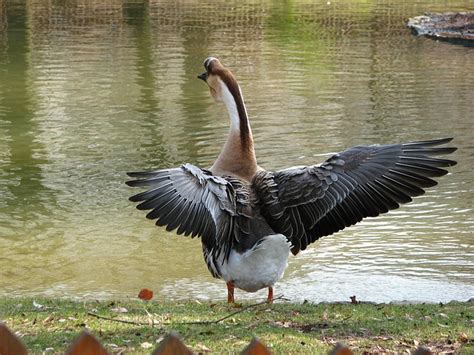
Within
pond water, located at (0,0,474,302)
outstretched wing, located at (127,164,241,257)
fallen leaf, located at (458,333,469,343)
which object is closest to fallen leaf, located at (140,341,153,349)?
outstretched wing, located at (127,164,241,257)

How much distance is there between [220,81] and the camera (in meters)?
6.88

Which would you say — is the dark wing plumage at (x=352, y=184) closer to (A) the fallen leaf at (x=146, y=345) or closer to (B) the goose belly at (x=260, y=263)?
(B) the goose belly at (x=260, y=263)

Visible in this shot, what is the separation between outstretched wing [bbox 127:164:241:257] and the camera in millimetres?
5766

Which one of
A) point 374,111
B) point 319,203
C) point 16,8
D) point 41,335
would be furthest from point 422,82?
point 16,8

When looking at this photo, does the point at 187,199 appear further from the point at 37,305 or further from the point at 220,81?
the point at 37,305

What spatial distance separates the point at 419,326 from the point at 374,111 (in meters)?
12.3

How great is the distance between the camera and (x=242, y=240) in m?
6.32

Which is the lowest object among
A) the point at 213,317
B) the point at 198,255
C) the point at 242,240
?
the point at 198,255

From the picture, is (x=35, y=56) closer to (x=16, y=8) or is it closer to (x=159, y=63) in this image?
(x=159, y=63)

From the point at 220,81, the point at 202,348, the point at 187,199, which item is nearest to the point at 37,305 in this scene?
the point at 187,199

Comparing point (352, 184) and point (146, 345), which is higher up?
point (352, 184)

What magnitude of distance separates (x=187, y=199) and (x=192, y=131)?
10.6m

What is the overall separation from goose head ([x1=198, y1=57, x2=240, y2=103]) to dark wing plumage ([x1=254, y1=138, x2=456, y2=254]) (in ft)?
2.37

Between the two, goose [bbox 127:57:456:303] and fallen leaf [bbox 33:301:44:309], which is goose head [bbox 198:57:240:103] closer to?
goose [bbox 127:57:456:303]
